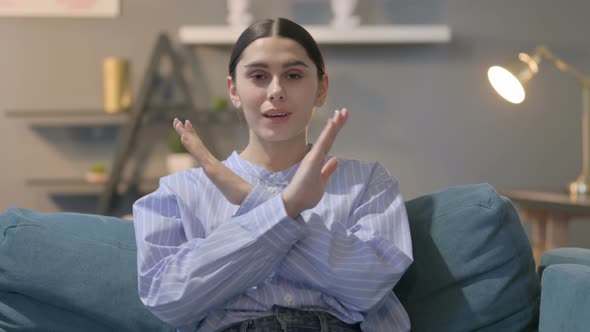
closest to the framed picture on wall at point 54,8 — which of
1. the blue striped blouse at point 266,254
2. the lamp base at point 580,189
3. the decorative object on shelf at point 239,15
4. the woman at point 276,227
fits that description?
the decorative object on shelf at point 239,15

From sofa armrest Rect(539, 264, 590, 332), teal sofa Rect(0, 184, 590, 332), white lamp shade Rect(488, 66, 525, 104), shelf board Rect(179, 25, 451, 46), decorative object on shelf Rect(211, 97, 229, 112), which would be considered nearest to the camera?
sofa armrest Rect(539, 264, 590, 332)

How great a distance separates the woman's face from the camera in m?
1.50

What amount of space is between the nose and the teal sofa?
0.37m

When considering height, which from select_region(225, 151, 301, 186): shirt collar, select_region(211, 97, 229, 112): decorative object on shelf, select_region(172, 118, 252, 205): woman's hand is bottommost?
select_region(211, 97, 229, 112): decorative object on shelf

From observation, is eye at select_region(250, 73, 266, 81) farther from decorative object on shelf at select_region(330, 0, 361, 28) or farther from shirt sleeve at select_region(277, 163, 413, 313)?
decorative object on shelf at select_region(330, 0, 361, 28)

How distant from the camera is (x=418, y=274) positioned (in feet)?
4.98

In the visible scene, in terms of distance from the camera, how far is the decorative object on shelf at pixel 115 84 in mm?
4234

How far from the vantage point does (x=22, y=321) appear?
147 centimetres

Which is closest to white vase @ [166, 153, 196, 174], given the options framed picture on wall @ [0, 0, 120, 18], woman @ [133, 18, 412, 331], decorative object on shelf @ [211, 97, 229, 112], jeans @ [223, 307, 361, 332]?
decorative object on shelf @ [211, 97, 229, 112]

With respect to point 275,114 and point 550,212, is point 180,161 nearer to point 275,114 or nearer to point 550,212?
point 550,212

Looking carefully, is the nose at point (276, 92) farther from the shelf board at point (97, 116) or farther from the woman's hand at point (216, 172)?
the shelf board at point (97, 116)

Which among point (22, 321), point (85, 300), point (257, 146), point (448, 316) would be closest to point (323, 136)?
point (257, 146)

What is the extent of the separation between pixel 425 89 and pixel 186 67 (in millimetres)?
1311

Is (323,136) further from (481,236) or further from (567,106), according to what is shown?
(567,106)
